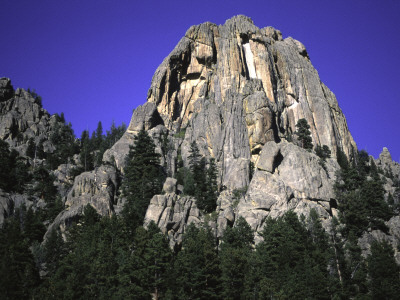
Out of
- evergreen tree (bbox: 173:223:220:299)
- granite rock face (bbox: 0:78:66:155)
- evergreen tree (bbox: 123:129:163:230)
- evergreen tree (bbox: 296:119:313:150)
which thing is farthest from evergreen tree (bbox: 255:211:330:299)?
granite rock face (bbox: 0:78:66:155)

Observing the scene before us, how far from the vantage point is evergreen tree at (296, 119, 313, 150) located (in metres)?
89.0

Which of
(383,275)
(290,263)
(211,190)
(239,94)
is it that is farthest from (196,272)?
(239,94)

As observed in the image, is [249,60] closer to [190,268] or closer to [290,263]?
[290,263]

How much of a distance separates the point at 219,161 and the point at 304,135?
70.3 ft

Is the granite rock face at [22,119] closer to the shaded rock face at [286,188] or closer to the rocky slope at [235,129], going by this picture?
the rocky slope at [235,129]

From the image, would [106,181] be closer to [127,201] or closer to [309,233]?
[127,201]

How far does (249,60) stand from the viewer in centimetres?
10575

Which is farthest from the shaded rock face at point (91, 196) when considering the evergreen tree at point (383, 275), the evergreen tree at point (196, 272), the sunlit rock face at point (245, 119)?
the evergreen tree at point (383, 275)

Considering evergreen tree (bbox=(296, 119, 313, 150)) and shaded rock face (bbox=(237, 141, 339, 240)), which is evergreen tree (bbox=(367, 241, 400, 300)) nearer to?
shaded rock face (bbox=(237, 141, 339, 240))

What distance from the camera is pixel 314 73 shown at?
10994cm

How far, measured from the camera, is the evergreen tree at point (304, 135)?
89000mm

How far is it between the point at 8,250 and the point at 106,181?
27.6 m

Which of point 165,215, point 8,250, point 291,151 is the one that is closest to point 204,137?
point 291,151

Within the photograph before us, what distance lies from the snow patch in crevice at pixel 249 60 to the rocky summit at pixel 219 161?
0.31m
